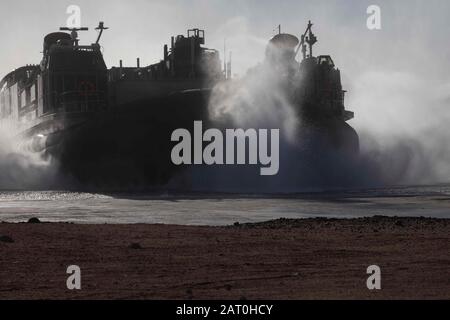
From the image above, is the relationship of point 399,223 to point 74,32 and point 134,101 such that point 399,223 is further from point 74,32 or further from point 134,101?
point 74,32

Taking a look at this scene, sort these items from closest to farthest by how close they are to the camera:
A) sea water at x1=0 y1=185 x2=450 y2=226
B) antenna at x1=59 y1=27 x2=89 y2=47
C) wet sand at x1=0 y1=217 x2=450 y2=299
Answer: wet sand at x1=0 y1=217 x2=450 y2=299 < sea water at x1=0 y1=185 x2=450 y2=226 < antenna at x1=59 y1=27 x2=89 y2=47

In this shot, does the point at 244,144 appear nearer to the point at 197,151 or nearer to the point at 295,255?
the point at 197,151

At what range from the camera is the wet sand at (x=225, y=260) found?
355 inches

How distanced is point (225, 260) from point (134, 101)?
3267 centimetres

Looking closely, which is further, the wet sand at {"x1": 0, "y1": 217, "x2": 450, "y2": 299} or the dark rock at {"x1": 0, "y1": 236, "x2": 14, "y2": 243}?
the dark rock at {"x1": 0, "y1": 236, "x2": 14, "y2": 243}

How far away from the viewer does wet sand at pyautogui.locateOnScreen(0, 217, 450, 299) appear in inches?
355

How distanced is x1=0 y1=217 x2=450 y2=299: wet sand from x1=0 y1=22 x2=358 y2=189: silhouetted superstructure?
23296 millimetres

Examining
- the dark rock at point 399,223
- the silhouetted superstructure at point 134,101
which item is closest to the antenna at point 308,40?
the silhouetted superstructure at point 134,101

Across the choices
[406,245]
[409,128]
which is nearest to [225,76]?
[409,128]

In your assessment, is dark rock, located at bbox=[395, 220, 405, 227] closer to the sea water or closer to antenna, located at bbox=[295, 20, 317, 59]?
the sea water

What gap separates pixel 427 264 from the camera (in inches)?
435

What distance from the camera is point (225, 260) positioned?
451 inches

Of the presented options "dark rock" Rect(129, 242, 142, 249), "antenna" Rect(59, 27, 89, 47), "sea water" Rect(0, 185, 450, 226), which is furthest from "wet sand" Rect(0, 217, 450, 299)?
"antenna" Rect(59, 27, 89, 47)

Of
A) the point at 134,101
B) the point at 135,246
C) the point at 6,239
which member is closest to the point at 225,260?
the point at 135,246
